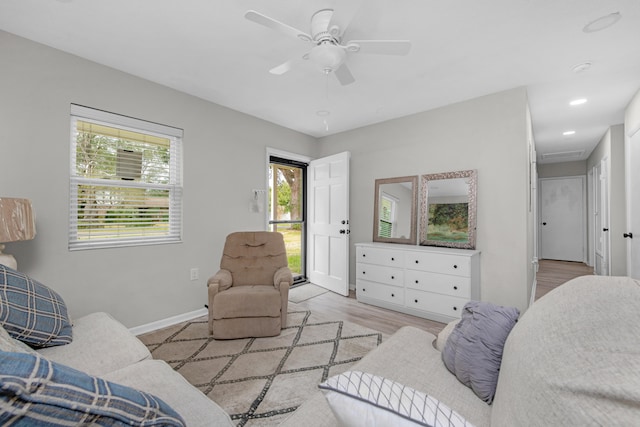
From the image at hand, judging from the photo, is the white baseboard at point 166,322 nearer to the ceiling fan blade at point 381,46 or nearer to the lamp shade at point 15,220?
the lamp shade at point 15,220

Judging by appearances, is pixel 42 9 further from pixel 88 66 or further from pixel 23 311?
pixel 23 311

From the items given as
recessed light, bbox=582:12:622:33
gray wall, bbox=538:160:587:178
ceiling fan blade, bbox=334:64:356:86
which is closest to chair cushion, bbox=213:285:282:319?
ceiling fan blade, bbox=334:64:356:86

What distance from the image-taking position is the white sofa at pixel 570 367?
0.47 metres

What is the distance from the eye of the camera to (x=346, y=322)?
292cm

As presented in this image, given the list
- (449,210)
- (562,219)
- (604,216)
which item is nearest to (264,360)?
(449,210)

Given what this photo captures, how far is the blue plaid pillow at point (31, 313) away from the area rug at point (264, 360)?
0.88m

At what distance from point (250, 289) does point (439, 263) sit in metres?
2.04

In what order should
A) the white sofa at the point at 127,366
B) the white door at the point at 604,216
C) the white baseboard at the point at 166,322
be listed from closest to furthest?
the white sofa at the point at 127,366 < the white baseboard at the point at 166,322 < the white door at the point at 604,216

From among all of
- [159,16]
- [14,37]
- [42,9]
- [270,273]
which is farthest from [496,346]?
[14,37]

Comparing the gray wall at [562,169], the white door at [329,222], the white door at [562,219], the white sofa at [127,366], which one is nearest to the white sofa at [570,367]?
the white sofa at [127,366]

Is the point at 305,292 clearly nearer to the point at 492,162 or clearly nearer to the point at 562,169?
the point at 492,162

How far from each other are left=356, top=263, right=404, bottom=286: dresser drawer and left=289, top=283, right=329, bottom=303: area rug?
75cm

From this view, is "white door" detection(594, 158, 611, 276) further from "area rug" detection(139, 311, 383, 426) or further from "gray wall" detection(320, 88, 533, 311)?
"area rug" detection(139, 311, 383, 426)

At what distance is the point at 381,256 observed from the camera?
11.3 feet
